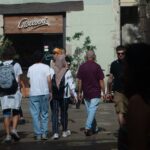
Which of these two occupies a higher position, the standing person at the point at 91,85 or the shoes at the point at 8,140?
the standing person at the point at 91,85

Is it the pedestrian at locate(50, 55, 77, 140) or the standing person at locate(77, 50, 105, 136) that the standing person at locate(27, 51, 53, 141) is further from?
the standing person at locate(77, 50, 105, 136)

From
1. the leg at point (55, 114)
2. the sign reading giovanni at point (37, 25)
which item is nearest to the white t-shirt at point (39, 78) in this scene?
the leg at point (55, 114)

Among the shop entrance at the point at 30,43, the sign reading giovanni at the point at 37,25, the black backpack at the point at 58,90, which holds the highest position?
the sign reading giovanni at the point at 37,25

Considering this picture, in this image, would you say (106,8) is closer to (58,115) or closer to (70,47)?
(70,47)

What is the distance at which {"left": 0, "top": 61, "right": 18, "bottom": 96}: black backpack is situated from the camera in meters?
12.2

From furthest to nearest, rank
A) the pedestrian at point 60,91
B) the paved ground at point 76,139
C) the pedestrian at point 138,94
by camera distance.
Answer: the pedestrian at point 60,91 → the paved ground at point 76,139 → the pedestrian at point 138,94

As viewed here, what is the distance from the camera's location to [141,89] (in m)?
3.91

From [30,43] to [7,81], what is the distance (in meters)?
12.8

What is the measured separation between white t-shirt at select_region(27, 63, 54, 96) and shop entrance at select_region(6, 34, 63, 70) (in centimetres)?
1183

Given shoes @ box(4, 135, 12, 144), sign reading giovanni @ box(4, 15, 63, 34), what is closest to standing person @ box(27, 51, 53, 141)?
shoes @ box(4, 135, 12, 144)

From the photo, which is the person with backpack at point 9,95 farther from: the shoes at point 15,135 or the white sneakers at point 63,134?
the white sneakers at point 63,134

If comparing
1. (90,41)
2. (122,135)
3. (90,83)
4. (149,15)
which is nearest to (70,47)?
(90,41)

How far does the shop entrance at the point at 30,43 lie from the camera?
80.8 ft

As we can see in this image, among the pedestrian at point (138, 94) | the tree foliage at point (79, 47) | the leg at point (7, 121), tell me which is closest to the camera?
the pedestrian at point (138, 94)
